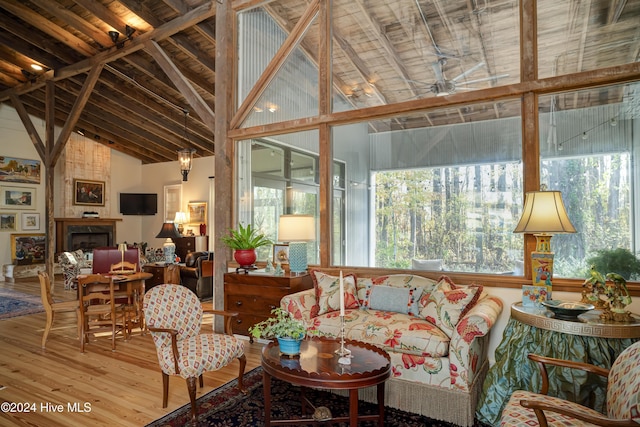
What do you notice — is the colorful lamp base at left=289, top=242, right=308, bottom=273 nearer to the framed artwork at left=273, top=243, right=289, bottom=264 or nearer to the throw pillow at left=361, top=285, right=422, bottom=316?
the framed artwork at left=273, top=243, right=289, bottom=264

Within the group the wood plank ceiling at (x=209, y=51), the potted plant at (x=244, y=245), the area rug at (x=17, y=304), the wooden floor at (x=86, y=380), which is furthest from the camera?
the area rug at (x=17, y=304)

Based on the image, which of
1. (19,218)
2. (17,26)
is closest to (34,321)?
(17,26)

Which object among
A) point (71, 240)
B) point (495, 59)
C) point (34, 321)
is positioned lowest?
point (34, 321)

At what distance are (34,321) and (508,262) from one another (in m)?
6.20

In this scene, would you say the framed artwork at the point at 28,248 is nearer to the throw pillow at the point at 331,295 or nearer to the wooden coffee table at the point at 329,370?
the throw pillow at the point at 331,295

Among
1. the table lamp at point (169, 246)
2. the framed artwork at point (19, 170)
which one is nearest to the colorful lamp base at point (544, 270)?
the table lamp at point (169, 246)

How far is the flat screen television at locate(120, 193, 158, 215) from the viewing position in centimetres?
1163

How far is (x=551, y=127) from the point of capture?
340 centimetres

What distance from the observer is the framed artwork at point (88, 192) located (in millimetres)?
10758

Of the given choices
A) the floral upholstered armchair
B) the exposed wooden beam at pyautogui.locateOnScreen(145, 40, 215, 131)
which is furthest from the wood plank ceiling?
the floral upholstered armchair

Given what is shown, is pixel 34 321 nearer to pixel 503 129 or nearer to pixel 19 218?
pixel 19 218

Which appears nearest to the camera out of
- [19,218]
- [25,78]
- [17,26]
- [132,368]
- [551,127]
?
[551,127]

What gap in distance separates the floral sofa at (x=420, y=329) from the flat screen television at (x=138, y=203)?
944 cm

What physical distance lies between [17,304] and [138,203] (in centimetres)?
541
